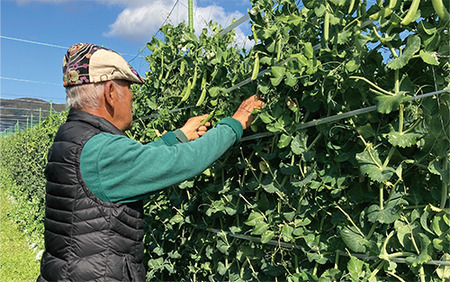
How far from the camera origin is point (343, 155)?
1576 millimetres

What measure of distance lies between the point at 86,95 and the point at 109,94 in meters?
0.10

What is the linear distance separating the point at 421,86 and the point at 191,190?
1.71 meters

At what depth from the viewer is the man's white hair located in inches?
75.5

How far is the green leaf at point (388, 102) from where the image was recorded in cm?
133

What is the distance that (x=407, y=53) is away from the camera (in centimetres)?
132

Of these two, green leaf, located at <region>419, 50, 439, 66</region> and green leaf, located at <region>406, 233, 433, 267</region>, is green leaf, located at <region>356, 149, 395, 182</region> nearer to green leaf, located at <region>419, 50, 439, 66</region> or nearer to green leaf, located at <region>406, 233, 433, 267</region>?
green leaf, located at <region>406, 233, 433, 267</region>

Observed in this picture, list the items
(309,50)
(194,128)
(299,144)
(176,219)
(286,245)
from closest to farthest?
(309,50)
(299,144)
(286,245)
(194,128)
(176,219)

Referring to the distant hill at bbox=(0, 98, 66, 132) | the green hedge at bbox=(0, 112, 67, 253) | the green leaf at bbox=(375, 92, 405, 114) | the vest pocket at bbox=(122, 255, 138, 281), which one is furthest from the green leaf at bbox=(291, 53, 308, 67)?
the distant hill at bbox=(0, 98, 66, 132)

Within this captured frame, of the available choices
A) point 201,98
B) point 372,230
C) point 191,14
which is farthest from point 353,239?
point 191,14

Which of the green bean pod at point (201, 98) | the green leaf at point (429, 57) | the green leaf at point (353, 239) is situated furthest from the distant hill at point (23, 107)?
the green leaf at point (429, 57)

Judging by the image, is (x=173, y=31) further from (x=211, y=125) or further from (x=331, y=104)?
(x=331, y=104)

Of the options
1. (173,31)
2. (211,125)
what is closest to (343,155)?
(211,125)

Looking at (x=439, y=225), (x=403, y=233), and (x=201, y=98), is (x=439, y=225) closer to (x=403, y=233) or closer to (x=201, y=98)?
(x=403, y=233)

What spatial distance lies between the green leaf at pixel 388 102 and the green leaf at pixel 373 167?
0.49 feet
